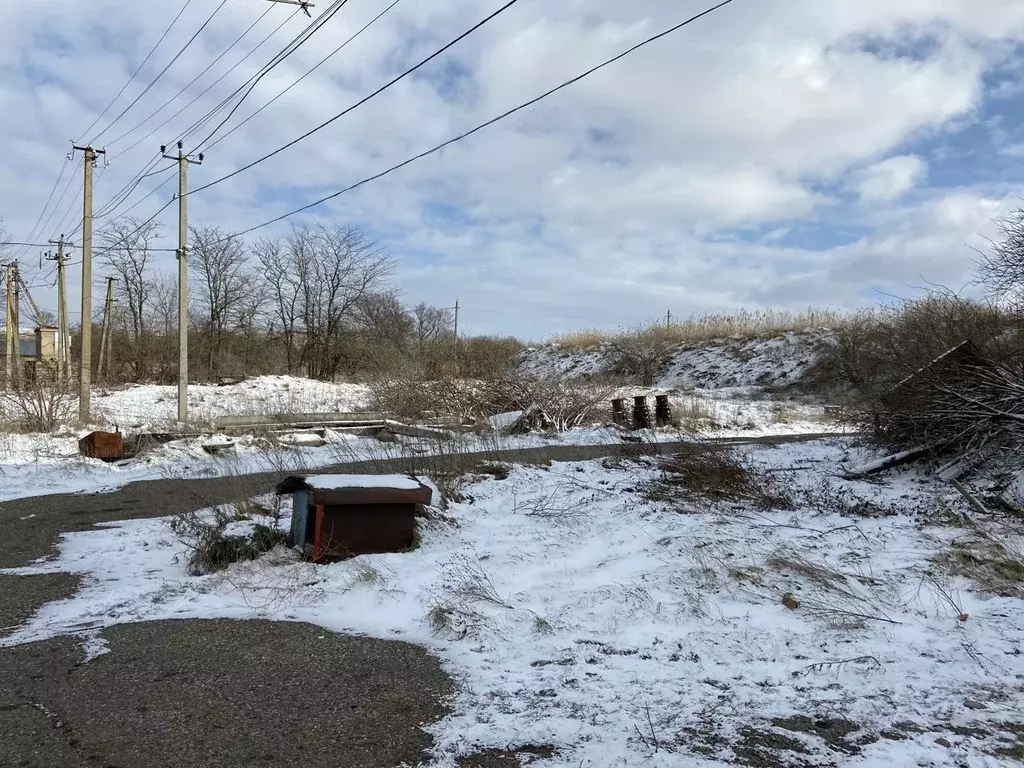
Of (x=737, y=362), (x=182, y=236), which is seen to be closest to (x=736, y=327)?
(x=737, y=362)

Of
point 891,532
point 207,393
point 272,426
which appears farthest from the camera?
point 207,393

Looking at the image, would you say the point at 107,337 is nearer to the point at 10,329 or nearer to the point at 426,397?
the point at 10,329

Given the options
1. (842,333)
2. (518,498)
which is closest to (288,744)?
(518,498)

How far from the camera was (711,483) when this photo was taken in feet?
27.5

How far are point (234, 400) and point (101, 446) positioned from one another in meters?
12.5

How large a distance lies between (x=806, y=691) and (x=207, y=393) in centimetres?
2662

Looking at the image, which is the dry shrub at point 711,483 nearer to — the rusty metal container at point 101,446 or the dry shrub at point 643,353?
the rusty metal container at point 101,446

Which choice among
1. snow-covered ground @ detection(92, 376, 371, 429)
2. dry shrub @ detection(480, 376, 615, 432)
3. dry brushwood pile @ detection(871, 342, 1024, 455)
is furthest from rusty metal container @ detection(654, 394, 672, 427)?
snow-covered ground @ detection(92, 376, 371, 429)

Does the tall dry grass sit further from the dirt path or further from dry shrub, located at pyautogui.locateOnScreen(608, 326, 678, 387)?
the dirt path

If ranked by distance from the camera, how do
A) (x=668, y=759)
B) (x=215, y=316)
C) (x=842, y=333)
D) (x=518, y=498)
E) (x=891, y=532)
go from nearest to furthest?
(x=668, y=759) → (x=891, y=532) → (x=518, y=498) → (x=842, y=333) → (x=215, y=316)

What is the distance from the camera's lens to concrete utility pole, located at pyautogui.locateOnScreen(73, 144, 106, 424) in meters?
18.4

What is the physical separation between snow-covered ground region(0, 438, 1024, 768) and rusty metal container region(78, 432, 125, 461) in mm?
6132

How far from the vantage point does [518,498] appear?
8547 millimetres

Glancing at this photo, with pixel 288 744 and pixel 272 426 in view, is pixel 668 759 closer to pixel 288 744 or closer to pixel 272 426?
pixel 288 744
